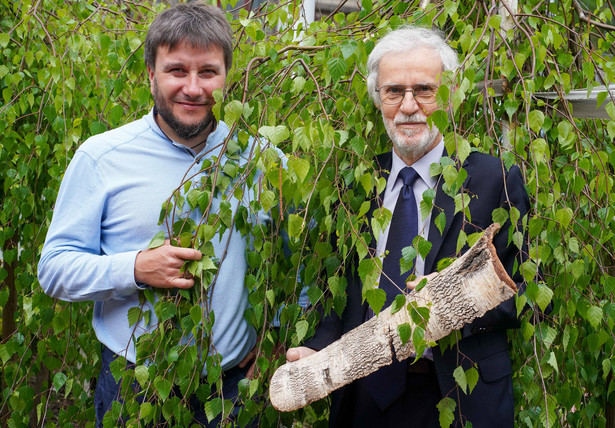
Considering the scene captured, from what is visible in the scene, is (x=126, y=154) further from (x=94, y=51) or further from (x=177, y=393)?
(x=94, y=51)

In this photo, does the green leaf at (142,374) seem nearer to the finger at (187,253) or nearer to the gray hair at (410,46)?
the finger at (187,253)

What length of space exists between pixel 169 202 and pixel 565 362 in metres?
1.21

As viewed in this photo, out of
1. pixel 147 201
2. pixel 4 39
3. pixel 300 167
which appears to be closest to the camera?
pixel 300 167

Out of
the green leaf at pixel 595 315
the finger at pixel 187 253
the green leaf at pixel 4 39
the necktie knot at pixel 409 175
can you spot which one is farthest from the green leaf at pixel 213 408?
the green leaf at pixel 4 39

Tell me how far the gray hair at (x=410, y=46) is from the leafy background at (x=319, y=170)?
66 mm

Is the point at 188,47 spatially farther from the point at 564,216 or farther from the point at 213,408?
the point at 564,216

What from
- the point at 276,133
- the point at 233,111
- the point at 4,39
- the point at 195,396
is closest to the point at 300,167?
the point at 276,133

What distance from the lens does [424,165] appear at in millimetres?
1564

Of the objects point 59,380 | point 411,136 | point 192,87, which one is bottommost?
point 59,380

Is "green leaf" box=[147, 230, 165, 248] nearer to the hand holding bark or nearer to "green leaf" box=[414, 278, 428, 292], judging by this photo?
the hand holding bark

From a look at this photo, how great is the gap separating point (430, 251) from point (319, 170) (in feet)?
1.08

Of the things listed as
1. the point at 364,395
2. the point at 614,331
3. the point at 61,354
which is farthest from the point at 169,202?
the point at 614,331

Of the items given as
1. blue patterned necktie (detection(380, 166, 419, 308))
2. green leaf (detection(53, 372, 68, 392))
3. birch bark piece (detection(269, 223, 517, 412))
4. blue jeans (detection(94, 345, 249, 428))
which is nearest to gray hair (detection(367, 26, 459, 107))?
blue patterned necktie (detection(380, 166, 419, 308))

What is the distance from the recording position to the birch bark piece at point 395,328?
4.25ft
